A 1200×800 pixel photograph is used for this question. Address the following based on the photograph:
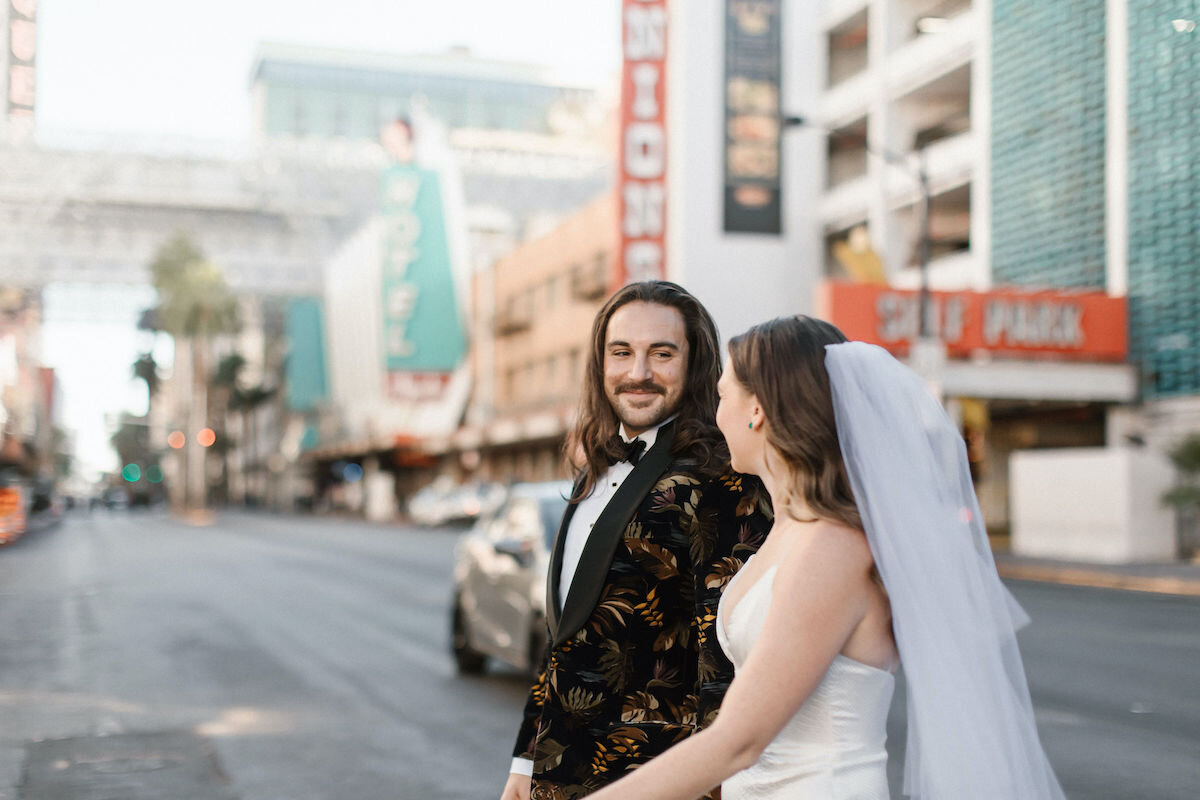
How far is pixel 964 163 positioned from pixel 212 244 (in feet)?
212

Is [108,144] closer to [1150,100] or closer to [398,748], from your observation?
[1150,100]

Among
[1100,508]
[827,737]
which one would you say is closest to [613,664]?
[827,737]

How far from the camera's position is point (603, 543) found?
9.43 ft

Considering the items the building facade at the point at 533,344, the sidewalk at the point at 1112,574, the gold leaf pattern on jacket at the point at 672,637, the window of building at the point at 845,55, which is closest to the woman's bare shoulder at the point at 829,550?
the gold leaf pattern on jacket at the point at 672,637

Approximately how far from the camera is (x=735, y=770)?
6.44ft

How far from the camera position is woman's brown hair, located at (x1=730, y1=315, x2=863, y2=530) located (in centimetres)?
216

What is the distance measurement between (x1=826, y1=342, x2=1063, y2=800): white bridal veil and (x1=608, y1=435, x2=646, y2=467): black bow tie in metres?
0.87

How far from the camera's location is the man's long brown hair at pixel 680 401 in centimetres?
293

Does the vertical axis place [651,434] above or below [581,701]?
above

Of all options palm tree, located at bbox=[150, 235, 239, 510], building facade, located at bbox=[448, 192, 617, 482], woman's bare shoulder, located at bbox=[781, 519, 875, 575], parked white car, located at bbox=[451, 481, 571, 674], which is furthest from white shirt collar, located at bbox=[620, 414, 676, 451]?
palm tree, located at bbox=[150, 235, 239, 510]

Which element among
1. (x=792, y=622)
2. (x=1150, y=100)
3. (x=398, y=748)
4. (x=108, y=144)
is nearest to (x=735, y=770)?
(x=792, y=622)

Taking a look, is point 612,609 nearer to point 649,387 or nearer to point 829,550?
point 649,387

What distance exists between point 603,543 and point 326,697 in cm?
750

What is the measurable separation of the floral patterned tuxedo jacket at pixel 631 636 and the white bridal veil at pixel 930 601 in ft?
2.13
